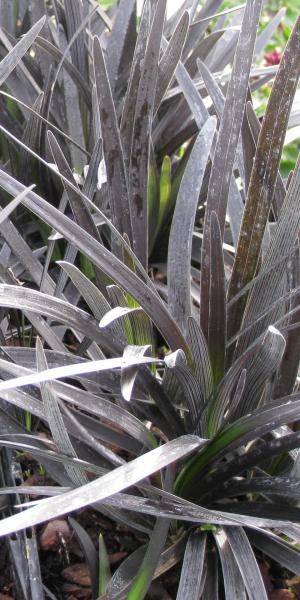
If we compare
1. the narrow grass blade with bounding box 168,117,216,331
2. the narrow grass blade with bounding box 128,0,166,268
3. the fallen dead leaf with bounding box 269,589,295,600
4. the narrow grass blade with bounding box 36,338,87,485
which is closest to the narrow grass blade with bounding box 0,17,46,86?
the narrow grass blade with bounding box 128,0,166,268

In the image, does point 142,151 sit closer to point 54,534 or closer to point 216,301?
point 216,301

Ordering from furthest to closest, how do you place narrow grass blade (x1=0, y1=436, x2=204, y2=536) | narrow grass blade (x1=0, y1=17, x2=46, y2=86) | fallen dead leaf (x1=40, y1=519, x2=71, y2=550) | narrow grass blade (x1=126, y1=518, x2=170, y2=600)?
fallen dead leaf (x1=40, y1=519, x2=71, y2=550), narrow grass blade (x1=0, y1=17, x2=46, y2=86), narrow grass blade (x1=126, y1=518, x2=170, y2=600), narrow grass blade (x1=0, y1=436, x2=204, y2=536)

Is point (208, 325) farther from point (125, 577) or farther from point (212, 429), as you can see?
point (125, 577)

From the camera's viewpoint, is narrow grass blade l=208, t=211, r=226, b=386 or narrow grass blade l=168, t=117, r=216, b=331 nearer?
narrow grass blade l=208, t=211, r=226, b=386

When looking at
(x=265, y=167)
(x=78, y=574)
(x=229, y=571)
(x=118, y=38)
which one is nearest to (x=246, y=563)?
(x=229, y=571)

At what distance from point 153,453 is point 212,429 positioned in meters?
0.19

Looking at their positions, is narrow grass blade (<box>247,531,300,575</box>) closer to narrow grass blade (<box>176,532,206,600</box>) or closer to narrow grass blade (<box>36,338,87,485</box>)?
narrow grass blade (<box>176,532,206,600</box>)

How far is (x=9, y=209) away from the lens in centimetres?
76

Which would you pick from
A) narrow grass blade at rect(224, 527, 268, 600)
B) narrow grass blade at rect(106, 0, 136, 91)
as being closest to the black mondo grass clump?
narrow grass blade at rect(224, 527, 268, 600)

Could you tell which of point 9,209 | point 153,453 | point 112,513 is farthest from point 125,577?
point 9,209

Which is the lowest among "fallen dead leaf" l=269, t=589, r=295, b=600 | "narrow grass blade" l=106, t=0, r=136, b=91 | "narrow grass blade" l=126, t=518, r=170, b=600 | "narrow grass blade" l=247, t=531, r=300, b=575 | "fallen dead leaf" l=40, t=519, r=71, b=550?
"fallen dead leaf" l=269, t=589, r=295, b=600

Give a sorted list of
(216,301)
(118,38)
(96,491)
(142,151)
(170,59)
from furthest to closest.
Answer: (118,38)
(170,59)
(142,151)
(216,301)
(96,491)

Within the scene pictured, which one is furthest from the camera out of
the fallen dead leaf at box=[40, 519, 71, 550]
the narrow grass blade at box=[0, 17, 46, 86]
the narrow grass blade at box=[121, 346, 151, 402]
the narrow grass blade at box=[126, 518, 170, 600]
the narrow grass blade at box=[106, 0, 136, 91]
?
the narrow grass blade at box=[106, 0, 136, 91]

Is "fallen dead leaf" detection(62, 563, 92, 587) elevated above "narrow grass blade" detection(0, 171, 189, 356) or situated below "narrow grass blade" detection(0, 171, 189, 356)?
below
